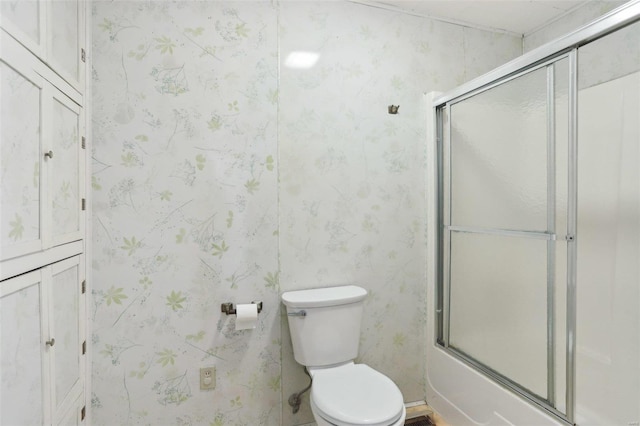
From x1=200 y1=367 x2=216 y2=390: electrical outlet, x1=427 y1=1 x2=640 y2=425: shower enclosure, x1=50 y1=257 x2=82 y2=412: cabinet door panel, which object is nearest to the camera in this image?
x1=50 y1=257 x2=82 y2=412: cabinet door panel

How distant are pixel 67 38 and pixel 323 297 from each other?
1472 millimetres

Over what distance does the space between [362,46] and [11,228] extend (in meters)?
1.70

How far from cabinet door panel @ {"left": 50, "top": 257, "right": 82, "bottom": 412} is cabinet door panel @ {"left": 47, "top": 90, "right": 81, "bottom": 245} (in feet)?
0.41

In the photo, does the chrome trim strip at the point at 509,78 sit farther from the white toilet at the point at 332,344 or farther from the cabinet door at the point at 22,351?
the cabinet door at the point at 22,351

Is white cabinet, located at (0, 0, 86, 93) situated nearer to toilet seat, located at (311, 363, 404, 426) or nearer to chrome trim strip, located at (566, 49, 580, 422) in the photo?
toilet seat, located at (311, 363, 404, 426)

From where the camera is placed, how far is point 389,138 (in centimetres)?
195

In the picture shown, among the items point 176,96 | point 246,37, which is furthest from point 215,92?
point 246,37

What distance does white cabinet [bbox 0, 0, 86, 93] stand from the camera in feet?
3.16

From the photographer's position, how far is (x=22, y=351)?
997mm

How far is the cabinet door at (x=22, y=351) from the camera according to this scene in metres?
0.91

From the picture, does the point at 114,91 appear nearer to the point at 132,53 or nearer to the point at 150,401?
the point at 132,53

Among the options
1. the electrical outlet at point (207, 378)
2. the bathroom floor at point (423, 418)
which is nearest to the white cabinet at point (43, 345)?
the electrical outlet at point (207, 378)

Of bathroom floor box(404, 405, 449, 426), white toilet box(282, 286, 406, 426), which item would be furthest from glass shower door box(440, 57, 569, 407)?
white toilet box(282, 286, 406, 426)

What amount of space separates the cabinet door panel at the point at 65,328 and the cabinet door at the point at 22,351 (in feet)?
0.30
